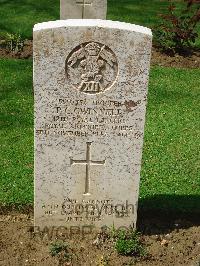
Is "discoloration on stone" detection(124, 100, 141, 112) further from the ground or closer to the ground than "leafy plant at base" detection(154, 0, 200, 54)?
further from the ground

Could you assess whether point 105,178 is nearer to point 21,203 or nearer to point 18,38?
point 21,203

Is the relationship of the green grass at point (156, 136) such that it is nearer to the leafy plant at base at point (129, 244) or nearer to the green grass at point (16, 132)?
the green grass at point (16, 132)

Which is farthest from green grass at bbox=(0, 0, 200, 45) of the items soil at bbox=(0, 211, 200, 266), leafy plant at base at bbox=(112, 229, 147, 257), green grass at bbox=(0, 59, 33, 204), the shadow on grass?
leafy plant at base at bbox=(112, 229, 147, 257)

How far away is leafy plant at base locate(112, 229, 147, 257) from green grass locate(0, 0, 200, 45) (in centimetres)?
730

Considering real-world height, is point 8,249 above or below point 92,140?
below

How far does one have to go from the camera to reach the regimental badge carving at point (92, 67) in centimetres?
423

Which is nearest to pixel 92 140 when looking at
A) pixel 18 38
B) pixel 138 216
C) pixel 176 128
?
pixel 138 216

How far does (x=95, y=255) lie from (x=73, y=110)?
1.42 metres

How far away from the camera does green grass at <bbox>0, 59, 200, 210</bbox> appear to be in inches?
233

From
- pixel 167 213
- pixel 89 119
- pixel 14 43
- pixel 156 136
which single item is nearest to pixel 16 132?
pixel 156 136

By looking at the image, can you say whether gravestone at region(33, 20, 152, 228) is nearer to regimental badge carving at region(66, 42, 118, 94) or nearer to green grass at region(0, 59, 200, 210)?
regimental badge carving at region(66, 42, 118, 94)

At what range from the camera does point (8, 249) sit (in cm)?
482

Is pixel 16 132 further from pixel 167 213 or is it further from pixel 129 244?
pixel 129 244

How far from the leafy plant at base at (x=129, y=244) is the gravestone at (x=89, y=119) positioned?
4.9 inches
